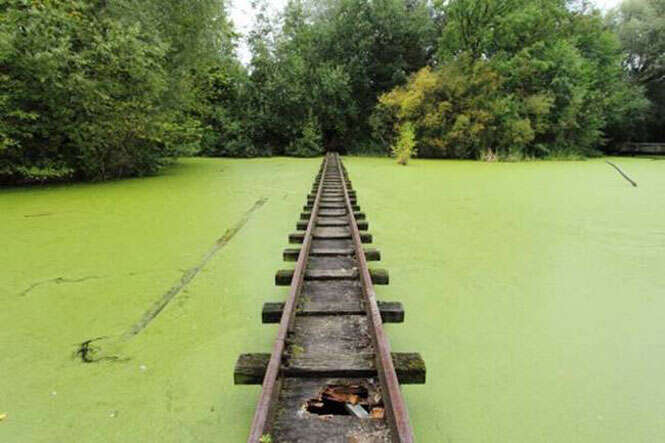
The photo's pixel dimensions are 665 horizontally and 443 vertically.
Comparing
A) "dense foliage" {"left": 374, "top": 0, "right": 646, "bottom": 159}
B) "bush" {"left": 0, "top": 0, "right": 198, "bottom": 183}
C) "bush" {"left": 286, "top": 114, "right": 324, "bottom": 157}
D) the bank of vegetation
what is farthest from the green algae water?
"bush" {"left": 286, "top": 114, "right": 324, "bottom": 157}

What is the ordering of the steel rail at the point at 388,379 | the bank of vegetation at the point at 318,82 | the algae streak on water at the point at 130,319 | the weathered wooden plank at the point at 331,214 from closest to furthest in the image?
the steel rail at the point at 388,379 < the algae streak on water at the point at 130,319 < the weathered wooden plank at the point at 331,214 < the bank of vegetation at the point at 318,82

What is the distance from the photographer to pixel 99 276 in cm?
236

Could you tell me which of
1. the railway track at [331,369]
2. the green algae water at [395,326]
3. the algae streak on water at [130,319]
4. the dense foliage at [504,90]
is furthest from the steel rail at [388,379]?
the dense foliage at [504,90]

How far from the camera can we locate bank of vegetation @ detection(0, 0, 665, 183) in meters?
5.99

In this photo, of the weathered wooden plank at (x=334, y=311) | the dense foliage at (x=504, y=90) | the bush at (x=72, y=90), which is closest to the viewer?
the weathered wooden plank at (x=334, y=311)

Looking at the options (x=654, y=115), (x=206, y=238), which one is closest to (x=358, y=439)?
(x=206, y=238)

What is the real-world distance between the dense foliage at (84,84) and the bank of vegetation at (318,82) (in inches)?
1.2

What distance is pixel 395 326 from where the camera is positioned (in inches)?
68.4

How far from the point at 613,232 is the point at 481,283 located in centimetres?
213

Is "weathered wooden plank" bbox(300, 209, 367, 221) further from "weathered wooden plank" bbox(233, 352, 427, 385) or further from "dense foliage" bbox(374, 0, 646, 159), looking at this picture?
"dense foliage" bbox(374, 0, 646, 159)

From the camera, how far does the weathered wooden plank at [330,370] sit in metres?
1.19

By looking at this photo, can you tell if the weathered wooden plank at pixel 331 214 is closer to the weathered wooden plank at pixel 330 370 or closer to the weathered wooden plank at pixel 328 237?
the weathered wooden plank at pixel 328 237

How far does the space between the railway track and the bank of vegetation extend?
6104mm

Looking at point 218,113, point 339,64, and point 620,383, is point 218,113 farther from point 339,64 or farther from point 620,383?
point 620,383
